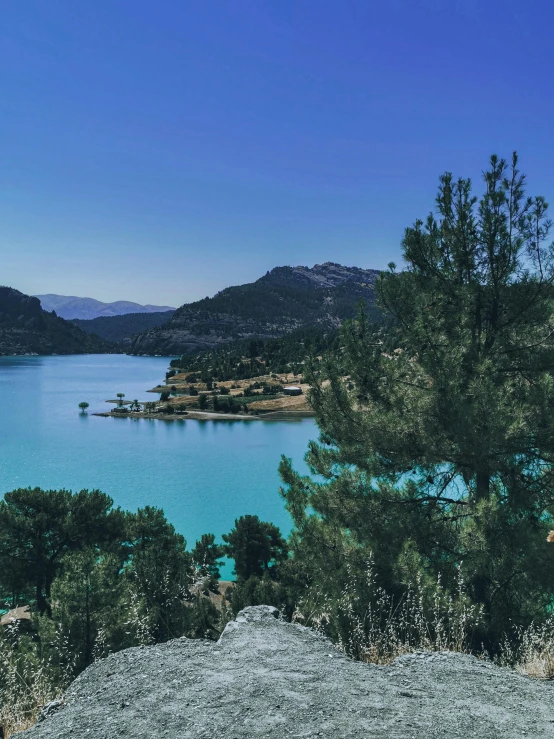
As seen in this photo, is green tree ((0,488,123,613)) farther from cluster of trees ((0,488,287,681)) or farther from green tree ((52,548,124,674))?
green tree ((52,548,124,674))

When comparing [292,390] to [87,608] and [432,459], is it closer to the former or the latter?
[87,608]

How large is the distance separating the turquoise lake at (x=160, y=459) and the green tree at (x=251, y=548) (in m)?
7.75

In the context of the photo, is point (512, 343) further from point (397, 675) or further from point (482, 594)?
point (397, 675)

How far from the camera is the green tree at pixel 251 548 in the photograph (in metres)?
21.3

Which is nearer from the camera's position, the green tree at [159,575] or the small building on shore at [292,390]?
the green tree at [159,575]

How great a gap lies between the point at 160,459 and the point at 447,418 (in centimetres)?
4433

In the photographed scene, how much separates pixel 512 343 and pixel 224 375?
10182 centimetres

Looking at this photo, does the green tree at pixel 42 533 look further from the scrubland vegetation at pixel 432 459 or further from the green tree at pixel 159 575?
the scrubland vegetation at pixel 432 459

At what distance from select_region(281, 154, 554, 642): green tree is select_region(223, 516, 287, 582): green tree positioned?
1266 cm

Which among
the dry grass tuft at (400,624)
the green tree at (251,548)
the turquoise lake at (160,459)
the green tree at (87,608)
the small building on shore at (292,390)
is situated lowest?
the turquoise lake at (160,459)

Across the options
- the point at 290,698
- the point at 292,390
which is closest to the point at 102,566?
the point at 290,698

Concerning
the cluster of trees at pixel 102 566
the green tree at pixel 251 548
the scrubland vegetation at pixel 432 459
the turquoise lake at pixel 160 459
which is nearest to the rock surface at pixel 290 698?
the scrubland vegetation at pixel 432 459

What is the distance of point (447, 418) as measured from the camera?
7859mm

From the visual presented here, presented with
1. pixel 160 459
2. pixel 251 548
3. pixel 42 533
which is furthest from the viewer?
pixel 160 459
